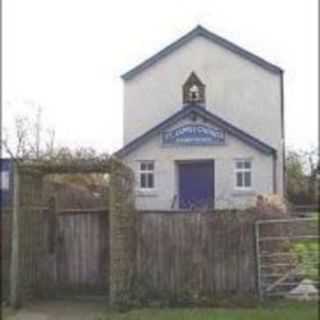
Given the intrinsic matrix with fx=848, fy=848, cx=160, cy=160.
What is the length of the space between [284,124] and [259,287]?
58.7 ft

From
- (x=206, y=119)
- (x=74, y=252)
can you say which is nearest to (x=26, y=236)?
(x=74, y=252)

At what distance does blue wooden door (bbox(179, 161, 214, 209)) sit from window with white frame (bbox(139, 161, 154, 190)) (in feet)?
3.58

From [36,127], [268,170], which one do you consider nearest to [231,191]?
[268,170]

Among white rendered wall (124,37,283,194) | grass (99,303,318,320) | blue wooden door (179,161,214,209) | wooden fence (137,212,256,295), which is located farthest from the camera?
white rendered wall (124,37,283,194)

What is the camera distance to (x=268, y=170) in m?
31.0

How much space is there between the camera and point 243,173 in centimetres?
3114

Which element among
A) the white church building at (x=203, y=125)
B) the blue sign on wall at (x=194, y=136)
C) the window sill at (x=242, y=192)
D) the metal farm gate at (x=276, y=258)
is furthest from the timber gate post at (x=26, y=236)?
the blue sign on wall at (x=194, y=136)

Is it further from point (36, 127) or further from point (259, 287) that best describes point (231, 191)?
point (259, 287)

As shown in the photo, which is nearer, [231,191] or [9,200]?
Answer: [9,200]

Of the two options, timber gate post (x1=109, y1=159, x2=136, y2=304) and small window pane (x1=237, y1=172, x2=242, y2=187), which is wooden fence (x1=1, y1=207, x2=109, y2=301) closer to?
timber gate post (x1=109, y1=159, x2=136, y2=304)

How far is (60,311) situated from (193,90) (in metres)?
19.6

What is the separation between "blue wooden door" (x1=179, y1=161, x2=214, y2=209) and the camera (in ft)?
101

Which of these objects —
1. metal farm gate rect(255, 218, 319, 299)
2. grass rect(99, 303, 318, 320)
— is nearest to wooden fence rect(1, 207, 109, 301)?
grass rect(99, 303, 318, 320)

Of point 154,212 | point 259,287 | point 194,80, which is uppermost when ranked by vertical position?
point 194,80
